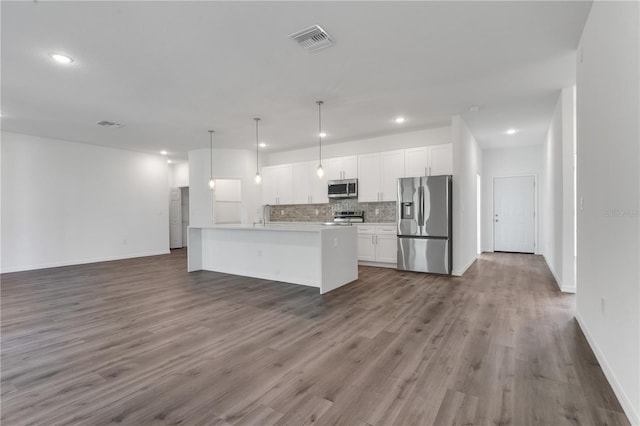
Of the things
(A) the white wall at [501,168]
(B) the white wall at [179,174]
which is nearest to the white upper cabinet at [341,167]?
(A) the white wall at [501,168]

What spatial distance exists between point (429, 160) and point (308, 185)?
2883mm

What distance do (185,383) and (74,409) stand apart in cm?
61

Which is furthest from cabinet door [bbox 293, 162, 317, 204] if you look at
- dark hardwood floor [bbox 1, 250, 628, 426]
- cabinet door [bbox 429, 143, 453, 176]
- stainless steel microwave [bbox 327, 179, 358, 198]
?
dark hardwood floor [bbox 1, 250, 628, 426]

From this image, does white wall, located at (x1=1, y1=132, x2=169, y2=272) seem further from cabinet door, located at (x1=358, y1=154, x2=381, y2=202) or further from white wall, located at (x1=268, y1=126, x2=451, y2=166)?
cabinet door, located at (x1=358, y1=154, x2=381, y2=202)

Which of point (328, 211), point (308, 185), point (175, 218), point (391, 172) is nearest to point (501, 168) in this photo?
point (391, 172)

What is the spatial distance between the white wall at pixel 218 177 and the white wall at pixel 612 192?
6875mm

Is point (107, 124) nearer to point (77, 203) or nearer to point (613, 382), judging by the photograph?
point (77, 203)

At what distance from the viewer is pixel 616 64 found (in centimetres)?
199

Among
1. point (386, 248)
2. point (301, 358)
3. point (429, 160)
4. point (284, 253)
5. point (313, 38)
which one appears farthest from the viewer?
point (386, 248)

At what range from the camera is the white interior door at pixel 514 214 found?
7.84 meters

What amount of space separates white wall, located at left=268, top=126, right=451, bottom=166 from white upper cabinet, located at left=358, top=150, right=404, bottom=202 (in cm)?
39

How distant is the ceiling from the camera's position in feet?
8.19

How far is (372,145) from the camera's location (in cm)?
693

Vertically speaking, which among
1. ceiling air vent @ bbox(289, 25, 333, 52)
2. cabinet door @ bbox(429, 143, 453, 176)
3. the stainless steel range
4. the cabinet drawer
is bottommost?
the cabinet drawer
